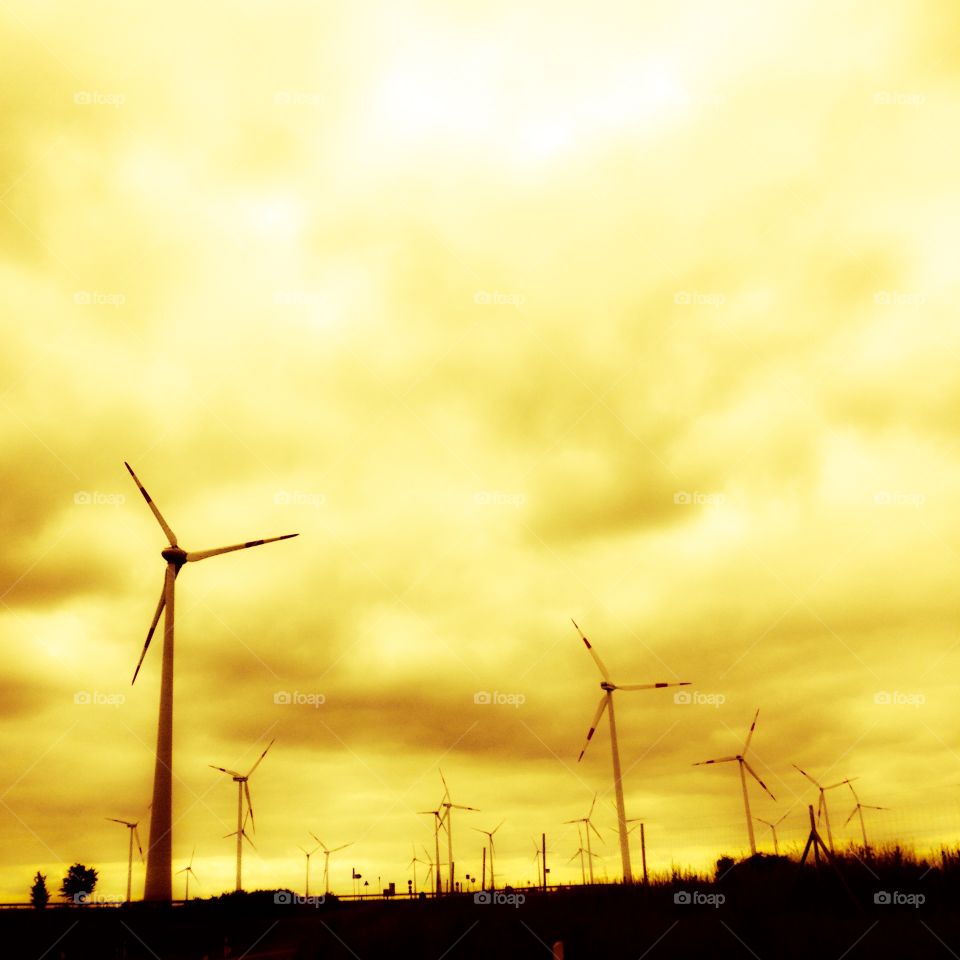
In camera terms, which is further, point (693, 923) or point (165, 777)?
point (165, 777)

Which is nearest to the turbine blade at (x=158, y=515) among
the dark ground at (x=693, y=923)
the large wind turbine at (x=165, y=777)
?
the large wind turbine at (x=165, y=777)

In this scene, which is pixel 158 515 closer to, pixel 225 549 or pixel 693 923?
pixel 225 549

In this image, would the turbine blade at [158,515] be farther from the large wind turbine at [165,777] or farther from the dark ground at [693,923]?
the dark ground at [693,923]

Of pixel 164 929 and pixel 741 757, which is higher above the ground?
pixel 741 757

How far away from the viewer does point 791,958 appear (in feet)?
74.3

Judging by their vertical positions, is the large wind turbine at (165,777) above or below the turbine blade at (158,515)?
below

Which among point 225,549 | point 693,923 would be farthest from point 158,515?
point 693,923

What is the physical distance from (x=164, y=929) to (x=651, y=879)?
2461 cm

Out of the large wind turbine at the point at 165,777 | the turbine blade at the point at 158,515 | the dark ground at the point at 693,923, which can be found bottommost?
the dark ground at the point at 693,923

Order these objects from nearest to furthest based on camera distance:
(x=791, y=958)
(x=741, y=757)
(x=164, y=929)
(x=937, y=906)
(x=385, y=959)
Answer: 1. (x=791, y=958)
2. (x=937, y=906)
3. (x=385, y=959)
4. (x=164, y=929)
5. (x=741, y=757)

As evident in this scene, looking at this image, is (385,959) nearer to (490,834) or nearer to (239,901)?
(239,901)

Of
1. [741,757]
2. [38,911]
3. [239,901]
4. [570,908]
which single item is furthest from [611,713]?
[570,908]

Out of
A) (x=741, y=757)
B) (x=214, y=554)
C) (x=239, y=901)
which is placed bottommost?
(x=239, y=901)

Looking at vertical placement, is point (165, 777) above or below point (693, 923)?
above
